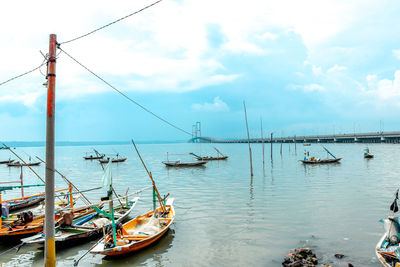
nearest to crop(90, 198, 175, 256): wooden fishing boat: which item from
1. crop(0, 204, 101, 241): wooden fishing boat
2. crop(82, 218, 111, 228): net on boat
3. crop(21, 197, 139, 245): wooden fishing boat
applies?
crop(21, 197, 139, 245): wooden fishing boat

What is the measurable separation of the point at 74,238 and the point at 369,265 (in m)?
12.5

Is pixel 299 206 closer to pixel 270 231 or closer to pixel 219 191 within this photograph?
pixel 270 231

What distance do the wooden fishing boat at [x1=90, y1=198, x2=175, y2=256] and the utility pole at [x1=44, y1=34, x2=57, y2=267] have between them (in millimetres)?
3651

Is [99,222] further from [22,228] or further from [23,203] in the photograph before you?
[23,203]

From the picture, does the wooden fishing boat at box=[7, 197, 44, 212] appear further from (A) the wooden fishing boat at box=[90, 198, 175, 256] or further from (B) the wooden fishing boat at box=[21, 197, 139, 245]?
(A) the wooden fishing boat at box=[90, 198, 175, 256]

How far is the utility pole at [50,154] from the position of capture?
7207 mm

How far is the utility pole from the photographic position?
7207 mm

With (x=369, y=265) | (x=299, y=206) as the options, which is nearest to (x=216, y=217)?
(x=299, y=206)

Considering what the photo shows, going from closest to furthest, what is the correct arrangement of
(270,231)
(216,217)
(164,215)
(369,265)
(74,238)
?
(369,265) < (74,238) < (270,231) < (164,215) < (216,217)

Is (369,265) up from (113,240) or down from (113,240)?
down

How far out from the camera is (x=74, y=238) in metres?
12.9

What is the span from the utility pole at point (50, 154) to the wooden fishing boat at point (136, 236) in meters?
3.65

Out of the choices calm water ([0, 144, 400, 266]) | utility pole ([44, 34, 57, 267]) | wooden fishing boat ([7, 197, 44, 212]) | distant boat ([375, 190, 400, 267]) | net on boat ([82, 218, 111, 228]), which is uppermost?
utility pole ([44, 34, 57, 267])

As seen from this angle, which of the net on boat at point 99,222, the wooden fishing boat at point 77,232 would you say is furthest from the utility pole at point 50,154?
the net on boat at point 99,222
